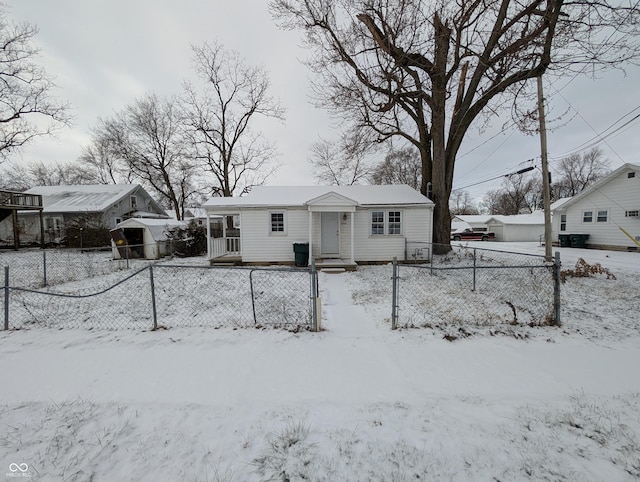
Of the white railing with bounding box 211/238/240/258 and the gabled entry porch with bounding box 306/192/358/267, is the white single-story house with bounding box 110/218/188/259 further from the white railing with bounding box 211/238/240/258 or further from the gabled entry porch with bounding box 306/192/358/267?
the gabled entry porch with bounding box 306/192/358/267

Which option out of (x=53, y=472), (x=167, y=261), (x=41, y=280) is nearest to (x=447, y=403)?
(x=53, y=472)

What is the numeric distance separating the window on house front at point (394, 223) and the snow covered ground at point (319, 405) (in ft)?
25.6

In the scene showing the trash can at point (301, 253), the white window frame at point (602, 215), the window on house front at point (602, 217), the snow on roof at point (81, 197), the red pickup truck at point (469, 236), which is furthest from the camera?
the red pickup truck at point (469, 236)

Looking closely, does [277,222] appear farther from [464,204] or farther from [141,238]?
[464,204]

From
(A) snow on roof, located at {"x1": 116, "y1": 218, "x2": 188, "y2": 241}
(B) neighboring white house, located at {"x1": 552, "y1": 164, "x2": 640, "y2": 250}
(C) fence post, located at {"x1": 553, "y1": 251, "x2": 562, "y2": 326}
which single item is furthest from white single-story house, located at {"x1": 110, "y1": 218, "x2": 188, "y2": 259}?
(B) neighboring white house, located at {"x1": 552, "y1": 164, "x2": 640, "y2": 250}

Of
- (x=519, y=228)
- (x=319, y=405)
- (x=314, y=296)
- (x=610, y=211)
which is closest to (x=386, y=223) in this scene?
(x=314, y=296)

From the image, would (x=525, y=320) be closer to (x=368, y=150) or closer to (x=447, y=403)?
(x=447, y=403)

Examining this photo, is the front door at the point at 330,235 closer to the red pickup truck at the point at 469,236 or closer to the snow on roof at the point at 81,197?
the snow on roof at the point at 81,197

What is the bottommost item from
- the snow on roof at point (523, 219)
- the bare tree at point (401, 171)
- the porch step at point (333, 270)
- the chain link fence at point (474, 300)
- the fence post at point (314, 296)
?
the chain link fence at point (474, 300)

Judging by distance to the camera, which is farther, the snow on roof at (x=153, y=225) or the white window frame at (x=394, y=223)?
the snow on roof at (x=153, y=225)

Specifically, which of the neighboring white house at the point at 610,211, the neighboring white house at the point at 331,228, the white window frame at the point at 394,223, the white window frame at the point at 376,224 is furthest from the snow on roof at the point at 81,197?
the neighboring white house at the point at 610,211

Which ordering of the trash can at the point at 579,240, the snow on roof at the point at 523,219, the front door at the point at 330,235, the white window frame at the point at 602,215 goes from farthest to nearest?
the snow on roof at the point at 523,219 < the trash can at the point at 579,240 < the white window frame at the point at 602,215 < the front door at the point at 330,235

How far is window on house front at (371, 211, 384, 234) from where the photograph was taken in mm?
11633

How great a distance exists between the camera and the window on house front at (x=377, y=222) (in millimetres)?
11633
